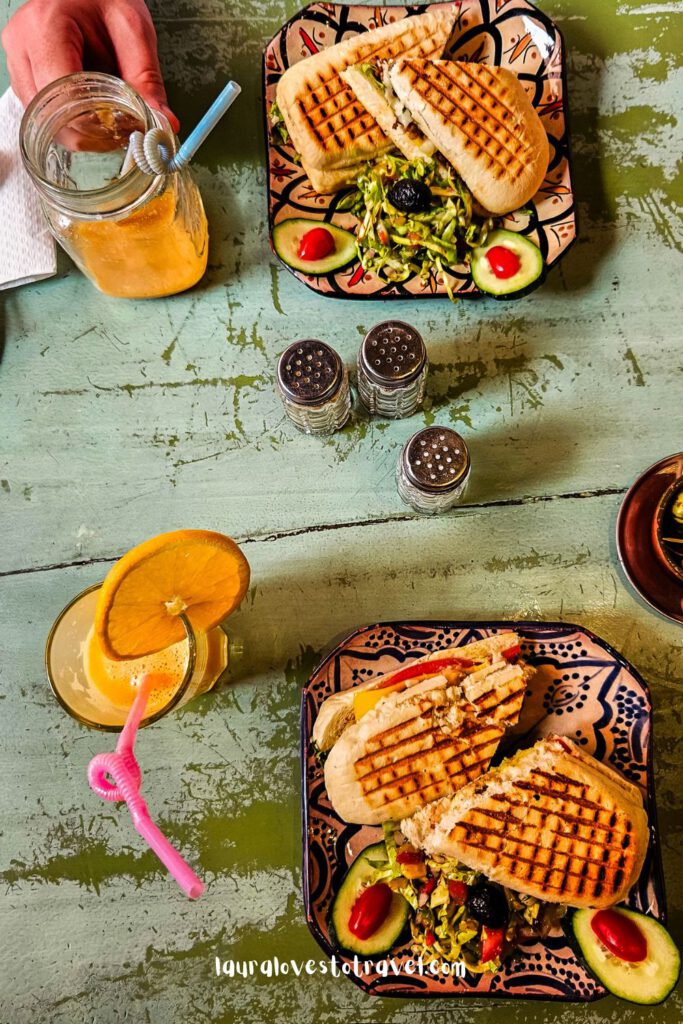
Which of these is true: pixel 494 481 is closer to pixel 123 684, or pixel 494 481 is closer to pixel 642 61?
pixel 123 684

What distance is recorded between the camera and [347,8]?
2172 mm

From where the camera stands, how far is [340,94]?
6.95 ft

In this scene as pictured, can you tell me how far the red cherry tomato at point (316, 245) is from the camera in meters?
2.07

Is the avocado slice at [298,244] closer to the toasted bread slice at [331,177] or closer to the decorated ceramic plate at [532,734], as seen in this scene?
the toasted bread slice at [331,177]

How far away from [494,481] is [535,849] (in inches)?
37.8

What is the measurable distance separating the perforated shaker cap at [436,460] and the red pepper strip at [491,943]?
3.47ft

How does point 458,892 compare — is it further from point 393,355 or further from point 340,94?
point 340,94

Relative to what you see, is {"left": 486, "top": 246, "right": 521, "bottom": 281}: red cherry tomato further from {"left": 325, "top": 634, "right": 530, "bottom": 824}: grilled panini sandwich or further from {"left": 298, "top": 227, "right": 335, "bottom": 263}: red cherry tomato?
{"left": 325, "top": 634, "right": 530, "bottom": 824}: grilled panini sandwich

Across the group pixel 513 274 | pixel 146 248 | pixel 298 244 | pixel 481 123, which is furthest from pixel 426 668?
pixel 481 123

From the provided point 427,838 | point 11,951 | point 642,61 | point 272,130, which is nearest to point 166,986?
point 11,951

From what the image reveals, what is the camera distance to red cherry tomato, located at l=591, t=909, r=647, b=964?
69.6 inches

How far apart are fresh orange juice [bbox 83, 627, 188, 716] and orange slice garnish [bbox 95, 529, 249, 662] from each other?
0.24ft

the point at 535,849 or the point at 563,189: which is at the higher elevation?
the point at 563,189

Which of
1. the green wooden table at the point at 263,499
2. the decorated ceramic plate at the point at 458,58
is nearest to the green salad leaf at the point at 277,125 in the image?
the decorated ceramic plate at the point at 458,58
